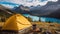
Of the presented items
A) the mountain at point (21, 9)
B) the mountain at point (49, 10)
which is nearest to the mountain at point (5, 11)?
the mountain at point (21, 9)

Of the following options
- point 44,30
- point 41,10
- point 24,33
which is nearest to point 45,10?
point 41,10

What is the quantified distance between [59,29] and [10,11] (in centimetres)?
108

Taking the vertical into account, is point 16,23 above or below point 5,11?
below

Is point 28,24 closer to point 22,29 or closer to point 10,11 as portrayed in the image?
point 22,29

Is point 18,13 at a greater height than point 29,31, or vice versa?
point 18,13

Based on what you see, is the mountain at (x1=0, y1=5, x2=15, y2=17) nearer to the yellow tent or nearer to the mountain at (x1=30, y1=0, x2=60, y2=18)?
the yellow tent

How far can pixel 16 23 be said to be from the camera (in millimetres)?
2789

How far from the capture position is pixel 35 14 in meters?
3.17

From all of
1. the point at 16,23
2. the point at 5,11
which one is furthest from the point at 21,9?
the point at 16,23

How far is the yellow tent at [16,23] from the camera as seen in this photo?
279cm

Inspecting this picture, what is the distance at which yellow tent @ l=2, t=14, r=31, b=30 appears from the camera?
9.14ft

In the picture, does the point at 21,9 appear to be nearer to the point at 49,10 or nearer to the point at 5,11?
the point at 5,11

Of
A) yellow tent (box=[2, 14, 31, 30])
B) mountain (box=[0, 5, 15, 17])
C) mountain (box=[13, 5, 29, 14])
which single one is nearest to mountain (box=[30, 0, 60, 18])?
mountain (box=[13, 5, 29, 14])

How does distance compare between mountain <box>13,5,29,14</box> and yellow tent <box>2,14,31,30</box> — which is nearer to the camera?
yellow tent <box>2,14,31,30</box>
